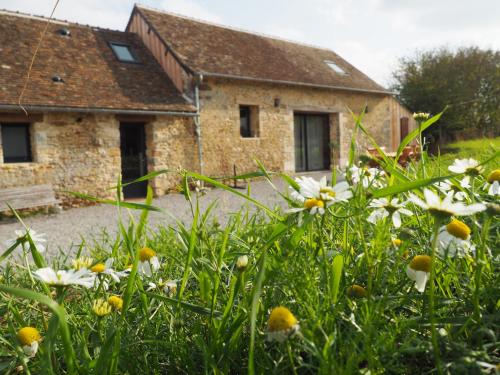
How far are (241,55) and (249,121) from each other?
2.36 m

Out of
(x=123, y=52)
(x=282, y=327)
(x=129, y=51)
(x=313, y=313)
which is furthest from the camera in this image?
(x=129, y=51)

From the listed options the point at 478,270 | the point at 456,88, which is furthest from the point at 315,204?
the point at 456,88

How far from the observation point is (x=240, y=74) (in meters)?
12.4

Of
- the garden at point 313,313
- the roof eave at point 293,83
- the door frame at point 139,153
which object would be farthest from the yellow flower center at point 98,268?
the roof eave at point 293,83

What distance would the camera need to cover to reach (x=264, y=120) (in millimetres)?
13438

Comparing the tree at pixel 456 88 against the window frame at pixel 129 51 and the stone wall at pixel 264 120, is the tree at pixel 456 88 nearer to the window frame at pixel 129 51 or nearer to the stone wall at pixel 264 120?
the stone wall at pixel 264 120

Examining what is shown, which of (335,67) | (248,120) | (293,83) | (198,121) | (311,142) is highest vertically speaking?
(335,67)

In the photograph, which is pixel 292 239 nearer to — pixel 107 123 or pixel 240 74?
pixel 107 123

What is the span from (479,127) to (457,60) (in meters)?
4.45

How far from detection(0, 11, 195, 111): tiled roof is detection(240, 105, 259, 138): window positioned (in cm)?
246

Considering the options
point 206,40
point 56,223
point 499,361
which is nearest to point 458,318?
point 499,361

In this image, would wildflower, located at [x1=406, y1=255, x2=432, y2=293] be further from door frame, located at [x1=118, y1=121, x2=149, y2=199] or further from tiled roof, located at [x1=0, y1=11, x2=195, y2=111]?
door frame, located at [x1=118, y1=121, x2=149, y2=199]

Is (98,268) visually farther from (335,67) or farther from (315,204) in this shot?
(335,67)

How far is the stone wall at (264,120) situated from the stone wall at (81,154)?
1.27 metres
